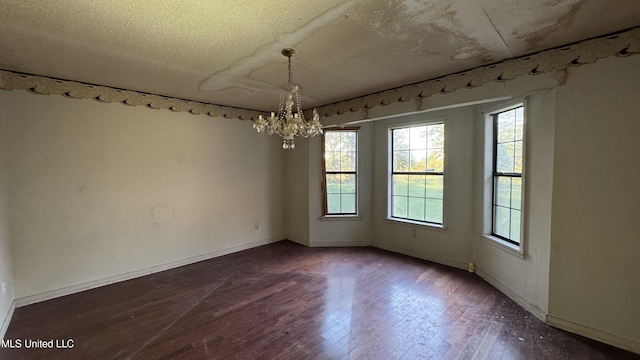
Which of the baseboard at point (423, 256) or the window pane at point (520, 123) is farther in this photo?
the baseboard at point (423, 256)

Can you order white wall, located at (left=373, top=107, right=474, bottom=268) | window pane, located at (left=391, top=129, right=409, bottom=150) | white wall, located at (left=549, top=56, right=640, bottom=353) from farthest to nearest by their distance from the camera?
window pane, located at (left=391, top=129, right=409, bottom=150) → white wall, located at (left=373, top=107, right=474, bottom=268) → white wall, located at (left=549, top=56, right=640, bottom=353)

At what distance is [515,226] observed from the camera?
3.26m

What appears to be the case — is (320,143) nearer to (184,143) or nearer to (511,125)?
(184,143)

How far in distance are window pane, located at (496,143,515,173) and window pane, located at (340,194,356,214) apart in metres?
2.44

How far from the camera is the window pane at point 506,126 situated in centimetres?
330

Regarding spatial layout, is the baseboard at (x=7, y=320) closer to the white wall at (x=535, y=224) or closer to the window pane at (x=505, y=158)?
the white wall at (x=535, y=224)

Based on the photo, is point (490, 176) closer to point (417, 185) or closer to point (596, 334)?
point (417, 185)

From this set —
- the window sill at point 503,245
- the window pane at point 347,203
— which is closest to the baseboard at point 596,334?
the window sill at point 503,245

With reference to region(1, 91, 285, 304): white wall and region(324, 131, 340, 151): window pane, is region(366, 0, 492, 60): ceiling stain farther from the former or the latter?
region(1, 91, 285, 304): white wall

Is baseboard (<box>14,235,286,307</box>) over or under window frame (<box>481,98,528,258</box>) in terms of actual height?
under

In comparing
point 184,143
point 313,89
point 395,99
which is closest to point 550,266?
point 395,99

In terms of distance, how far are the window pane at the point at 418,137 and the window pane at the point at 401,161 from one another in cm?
17

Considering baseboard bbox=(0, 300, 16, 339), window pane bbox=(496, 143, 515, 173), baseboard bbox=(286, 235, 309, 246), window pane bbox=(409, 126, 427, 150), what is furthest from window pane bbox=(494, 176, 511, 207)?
baseboard bbox=(0, 300, 16, 339)

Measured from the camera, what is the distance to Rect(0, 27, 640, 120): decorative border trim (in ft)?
7.68
